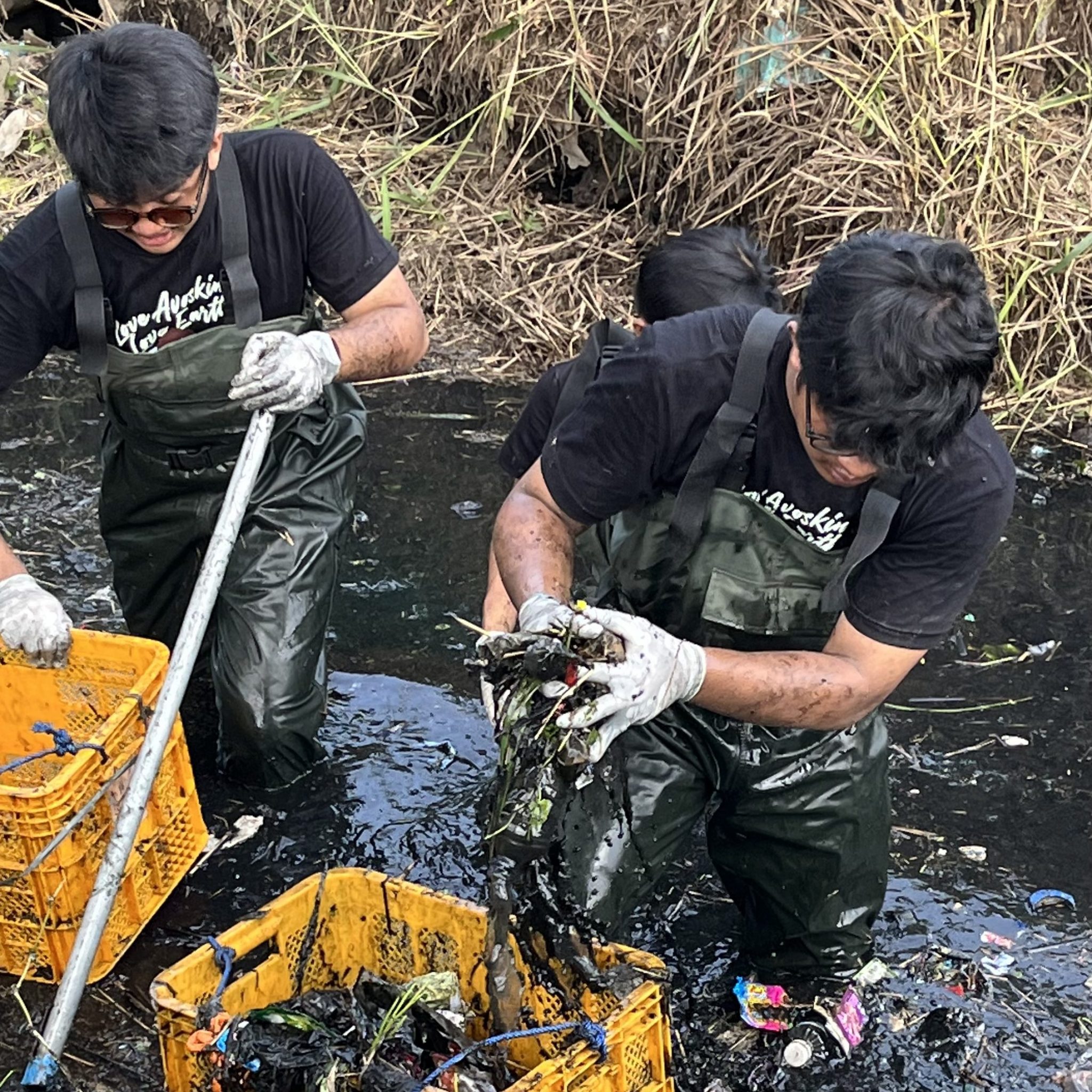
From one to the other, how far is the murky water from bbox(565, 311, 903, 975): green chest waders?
248 mm

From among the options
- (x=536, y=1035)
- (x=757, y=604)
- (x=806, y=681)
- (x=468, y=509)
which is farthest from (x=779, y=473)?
(x=468, y=509)

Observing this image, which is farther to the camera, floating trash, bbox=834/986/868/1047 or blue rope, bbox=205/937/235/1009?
floating trash, bbox=834/986/868/1047

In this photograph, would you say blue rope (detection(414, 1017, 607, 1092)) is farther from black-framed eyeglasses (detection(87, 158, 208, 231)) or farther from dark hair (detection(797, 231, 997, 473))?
black-framed eyeglasses (detection(87, 158, 208, 231))

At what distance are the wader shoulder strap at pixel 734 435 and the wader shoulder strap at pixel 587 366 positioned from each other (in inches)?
21.3

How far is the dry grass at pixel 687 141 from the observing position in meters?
6.01

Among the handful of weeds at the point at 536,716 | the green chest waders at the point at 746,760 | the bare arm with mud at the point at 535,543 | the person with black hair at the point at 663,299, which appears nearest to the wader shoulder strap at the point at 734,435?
A: the green chest waders at the point at 746,760

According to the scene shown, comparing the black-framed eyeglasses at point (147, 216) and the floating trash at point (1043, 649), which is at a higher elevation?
the black-framed eyeglasses at point (147, 216)

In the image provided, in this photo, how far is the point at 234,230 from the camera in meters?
3.61

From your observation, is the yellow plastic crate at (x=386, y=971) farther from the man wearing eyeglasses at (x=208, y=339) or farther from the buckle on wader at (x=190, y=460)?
the buckle on wader at (x=190, y=460)

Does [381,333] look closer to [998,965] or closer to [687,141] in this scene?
[998,965]

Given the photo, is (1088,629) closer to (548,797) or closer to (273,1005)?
(548,797)

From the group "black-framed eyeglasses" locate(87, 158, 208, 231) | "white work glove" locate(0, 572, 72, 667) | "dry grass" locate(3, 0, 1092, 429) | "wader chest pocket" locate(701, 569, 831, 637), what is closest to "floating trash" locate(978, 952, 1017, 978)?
"wader chest pocket" locate(701, 569, 831, 637)

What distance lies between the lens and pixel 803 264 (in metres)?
6.19

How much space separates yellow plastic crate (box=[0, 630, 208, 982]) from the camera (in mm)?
2949
